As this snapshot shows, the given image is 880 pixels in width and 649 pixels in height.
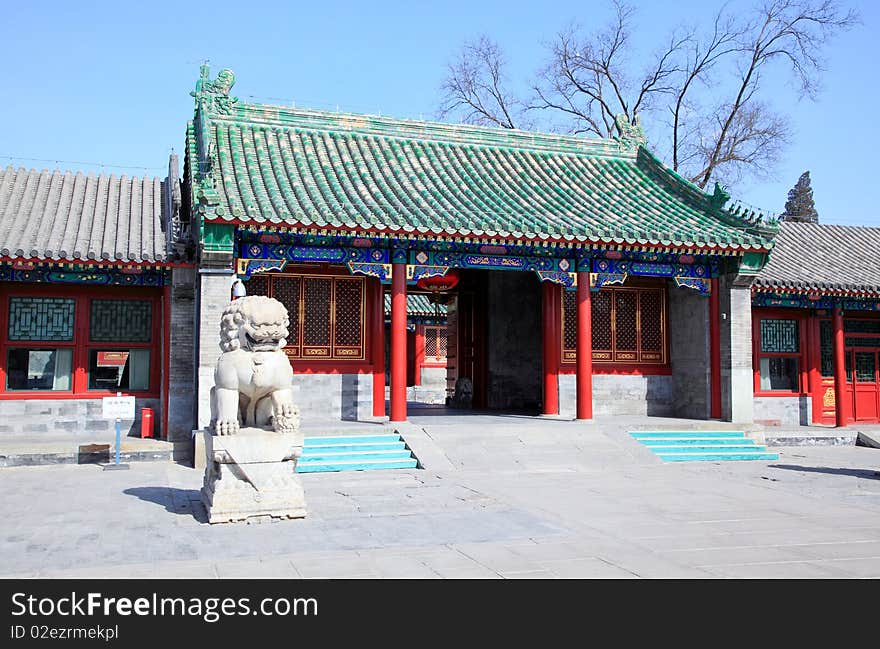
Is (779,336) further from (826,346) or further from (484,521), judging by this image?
(484,521)

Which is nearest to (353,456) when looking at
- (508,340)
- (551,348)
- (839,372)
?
(551,348)

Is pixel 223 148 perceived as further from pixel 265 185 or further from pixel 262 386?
pixel 262 386

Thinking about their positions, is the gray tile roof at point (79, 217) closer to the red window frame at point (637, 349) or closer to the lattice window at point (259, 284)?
the lattice window at point (259, 284)

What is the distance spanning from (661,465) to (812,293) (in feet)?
17.3

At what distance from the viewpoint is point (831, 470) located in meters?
10.5

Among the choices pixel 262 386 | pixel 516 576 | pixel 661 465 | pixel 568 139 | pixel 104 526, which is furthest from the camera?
pixel 568 139

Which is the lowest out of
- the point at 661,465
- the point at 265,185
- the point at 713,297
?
the point at 661,465

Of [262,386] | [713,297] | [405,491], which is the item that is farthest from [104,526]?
[713,297]

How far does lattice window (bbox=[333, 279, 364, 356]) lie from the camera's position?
13.0 m

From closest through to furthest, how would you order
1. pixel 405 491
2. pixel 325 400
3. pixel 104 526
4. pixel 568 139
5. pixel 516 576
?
1. pixel 516 576
2. pixel 104 526
3. pixel 405 491
4. pixel 325 400
5. pixel 568 139

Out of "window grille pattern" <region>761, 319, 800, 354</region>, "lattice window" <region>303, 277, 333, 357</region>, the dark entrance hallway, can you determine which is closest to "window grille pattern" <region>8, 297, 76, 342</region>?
"lattice window" <region>303, 277, 333, 357</region>

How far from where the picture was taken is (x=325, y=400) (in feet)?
42.0

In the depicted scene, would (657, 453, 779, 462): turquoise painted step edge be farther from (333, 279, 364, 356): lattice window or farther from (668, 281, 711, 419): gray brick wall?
(333, 279, 364, 356): lattice window

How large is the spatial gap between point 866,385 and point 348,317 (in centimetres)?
1044
